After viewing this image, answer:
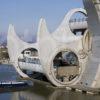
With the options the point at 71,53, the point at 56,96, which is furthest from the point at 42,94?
the point at 71,53

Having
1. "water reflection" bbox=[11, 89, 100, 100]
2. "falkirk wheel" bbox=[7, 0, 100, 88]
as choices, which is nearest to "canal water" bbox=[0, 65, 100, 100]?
"water reflection" bbox=[11, 89, 100, 100]

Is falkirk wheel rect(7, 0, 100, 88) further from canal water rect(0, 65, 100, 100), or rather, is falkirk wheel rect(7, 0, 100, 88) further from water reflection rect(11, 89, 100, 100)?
water reflection rect(11, 89, 100, 100)

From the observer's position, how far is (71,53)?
44.5 meters

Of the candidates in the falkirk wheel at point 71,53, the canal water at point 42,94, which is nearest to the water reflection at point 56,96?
the canal water at point 42,94

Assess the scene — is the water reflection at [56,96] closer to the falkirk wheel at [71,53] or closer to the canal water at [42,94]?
the canal water at [42,94]

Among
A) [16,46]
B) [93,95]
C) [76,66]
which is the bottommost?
[93,95]

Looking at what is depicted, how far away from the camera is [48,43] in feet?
135

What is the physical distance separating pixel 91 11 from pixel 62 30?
6.43 metres

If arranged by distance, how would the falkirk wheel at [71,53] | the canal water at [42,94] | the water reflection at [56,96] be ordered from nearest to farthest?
the water reflection at [56,96] < the canal water at [42,94] < the falkirk wheel at [71,53]

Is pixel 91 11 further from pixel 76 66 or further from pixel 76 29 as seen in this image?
pixel 76 29

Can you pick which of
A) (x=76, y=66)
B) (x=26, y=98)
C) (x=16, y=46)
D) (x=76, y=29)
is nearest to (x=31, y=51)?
(x=16, y=46)

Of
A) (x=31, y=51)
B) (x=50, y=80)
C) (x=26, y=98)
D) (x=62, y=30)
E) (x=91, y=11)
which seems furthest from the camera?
(x=31, y=51)

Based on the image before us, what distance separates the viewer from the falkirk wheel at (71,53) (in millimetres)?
37625

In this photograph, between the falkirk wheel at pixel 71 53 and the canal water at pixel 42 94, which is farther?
the falkirk wheel at pixel 71 53
